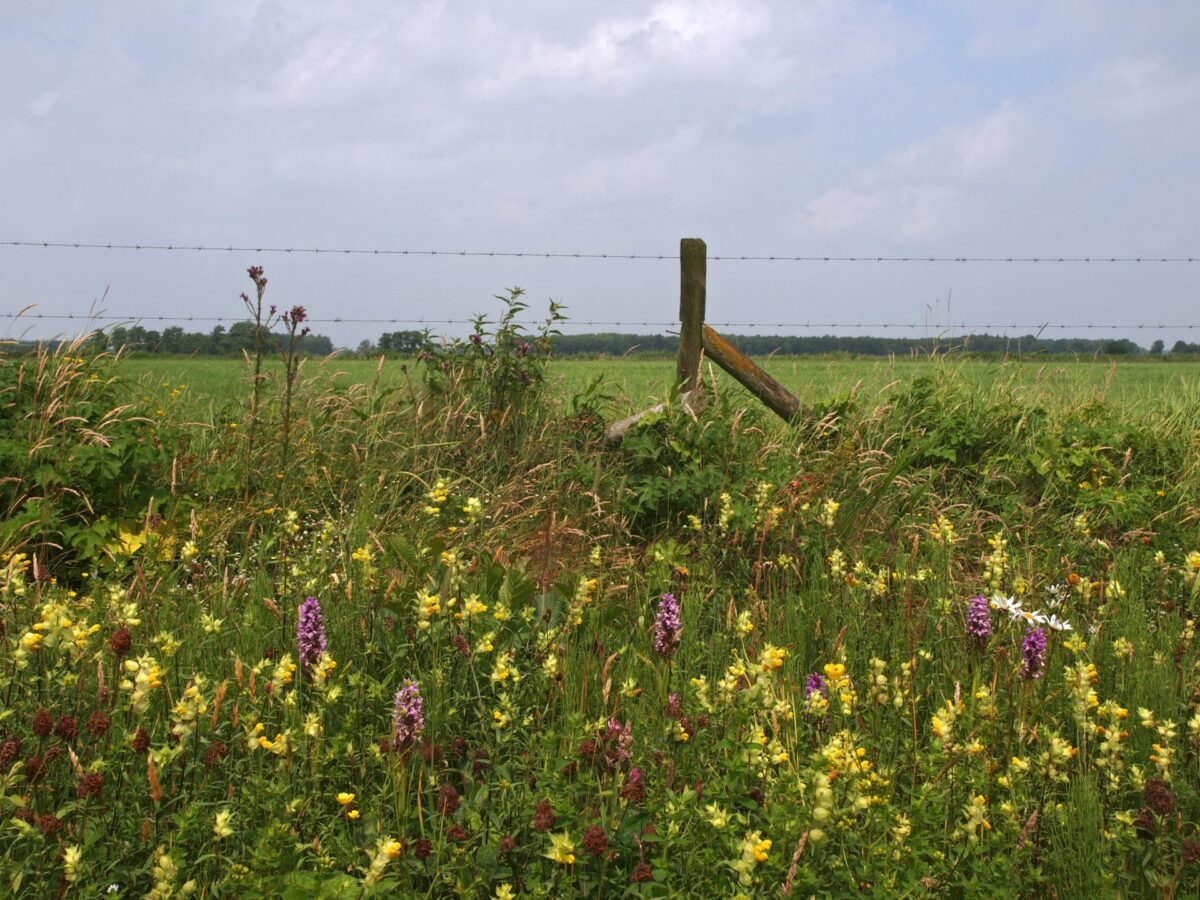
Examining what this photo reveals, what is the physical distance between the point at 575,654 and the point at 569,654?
0.08 m

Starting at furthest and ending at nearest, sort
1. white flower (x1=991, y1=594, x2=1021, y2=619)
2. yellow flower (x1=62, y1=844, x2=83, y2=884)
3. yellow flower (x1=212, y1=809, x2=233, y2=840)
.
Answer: white flower (x1=991, y1=594, x2=1021, y2=619) < yellow flower (x1=212, y1=809, x2=233, y2=840) < yellow flower (x1=62, y1=844, x2=83, y2=884)

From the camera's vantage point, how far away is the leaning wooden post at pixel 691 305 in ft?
21.4

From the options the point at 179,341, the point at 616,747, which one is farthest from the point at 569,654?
the point at 179,341

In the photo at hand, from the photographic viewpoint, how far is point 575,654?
309 cm

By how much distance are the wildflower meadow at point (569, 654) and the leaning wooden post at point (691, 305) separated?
608mm

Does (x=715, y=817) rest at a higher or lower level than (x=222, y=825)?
higher

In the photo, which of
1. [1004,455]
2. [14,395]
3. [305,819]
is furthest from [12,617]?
[1004,455]

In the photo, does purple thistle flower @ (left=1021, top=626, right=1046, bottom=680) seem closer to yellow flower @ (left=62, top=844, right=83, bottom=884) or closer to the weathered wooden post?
yellow flower @ (left=62, top=844, right=83, bottom=884)

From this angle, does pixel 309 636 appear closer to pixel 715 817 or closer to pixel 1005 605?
pixel 715 817

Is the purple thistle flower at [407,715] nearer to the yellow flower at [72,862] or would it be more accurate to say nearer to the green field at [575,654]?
the green field at [575,654]

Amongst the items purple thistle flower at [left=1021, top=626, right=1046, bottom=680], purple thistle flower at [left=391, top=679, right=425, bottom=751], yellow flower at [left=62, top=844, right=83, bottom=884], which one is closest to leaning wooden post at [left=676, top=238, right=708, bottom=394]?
purple thistle flower at [left=1021, top=626, right=1046, bottom=680]

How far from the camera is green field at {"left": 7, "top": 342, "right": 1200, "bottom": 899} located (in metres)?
2.02

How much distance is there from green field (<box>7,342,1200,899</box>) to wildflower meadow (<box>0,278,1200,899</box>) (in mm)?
17

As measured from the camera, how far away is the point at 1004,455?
620 cm
